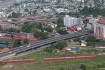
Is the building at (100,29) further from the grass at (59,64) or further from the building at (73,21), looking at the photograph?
the building at (73,21)

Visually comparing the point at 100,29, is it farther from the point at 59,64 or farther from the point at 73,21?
the point at 59,64

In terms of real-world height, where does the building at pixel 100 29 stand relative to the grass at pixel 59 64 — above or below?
above

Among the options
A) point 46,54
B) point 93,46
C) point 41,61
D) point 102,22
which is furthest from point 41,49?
point 102,22

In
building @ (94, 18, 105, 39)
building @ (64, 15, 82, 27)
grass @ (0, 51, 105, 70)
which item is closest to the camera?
grass @ (0, 51, 105, 70)

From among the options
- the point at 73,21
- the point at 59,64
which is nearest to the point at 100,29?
the point at 73,21

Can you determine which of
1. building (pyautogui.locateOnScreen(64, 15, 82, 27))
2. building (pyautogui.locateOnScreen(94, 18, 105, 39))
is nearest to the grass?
building (pyautogui.locateOnScreen(94, 18, 105, 39))

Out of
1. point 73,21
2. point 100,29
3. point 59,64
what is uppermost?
point 73,21

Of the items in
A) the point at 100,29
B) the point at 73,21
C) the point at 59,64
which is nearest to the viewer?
the point at 59,64

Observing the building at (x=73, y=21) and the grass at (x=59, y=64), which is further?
the building at (x=73, y=21)

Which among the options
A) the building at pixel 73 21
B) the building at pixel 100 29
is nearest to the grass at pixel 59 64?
the building at pixel 100 29

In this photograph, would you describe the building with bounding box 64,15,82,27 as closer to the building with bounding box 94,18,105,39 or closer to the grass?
the building with bounding box 94,18,105,39

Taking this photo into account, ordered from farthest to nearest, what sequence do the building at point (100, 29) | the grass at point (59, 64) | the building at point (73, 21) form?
1. the building at point (73, 21)
2. the building at point (100, 29)
3. the grass at point (59, 64)
